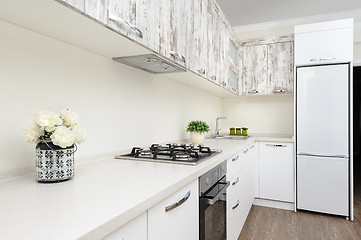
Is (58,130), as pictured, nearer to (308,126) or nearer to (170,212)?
(170,212)

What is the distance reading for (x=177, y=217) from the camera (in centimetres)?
107

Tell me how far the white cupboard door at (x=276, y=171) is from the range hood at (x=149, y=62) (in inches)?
76.4

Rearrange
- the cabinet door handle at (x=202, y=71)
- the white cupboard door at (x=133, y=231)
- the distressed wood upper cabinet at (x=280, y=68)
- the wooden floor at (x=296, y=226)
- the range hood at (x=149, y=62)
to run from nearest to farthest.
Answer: the white cupboard door at (x=133, y=231) < the range hood at (x=149, y=62) < the cabinet door handle at (x=202, y=71) < the wooden floor at (x=296, y=226) < the distressed wood upper cabinet at (x=280, y=68)

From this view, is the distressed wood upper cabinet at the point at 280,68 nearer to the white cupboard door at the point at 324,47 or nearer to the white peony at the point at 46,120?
the white cupboard door at the point at 324,47

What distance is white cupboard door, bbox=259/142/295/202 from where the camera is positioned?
310 cm

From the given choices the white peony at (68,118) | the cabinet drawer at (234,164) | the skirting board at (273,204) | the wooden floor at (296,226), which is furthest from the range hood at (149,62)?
the skirting board at (273,204)

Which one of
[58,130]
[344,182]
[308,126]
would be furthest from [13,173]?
[344,182]

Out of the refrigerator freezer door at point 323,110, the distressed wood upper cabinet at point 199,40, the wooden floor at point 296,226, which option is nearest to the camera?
the distressed wood upper cabinet at point 199,40

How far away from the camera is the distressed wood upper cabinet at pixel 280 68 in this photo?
3.36 metres

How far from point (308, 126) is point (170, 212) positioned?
2.51 m

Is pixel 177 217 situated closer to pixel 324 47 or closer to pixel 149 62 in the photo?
pixel 149 62

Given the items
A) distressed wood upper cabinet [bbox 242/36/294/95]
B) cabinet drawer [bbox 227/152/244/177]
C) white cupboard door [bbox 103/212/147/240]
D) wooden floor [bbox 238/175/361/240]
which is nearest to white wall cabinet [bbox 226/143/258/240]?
cabinet drawer [bbox 227/152/244/177]

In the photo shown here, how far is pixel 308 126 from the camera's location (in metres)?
2.93

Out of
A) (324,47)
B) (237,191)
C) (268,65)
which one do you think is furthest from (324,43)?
(237,191)
